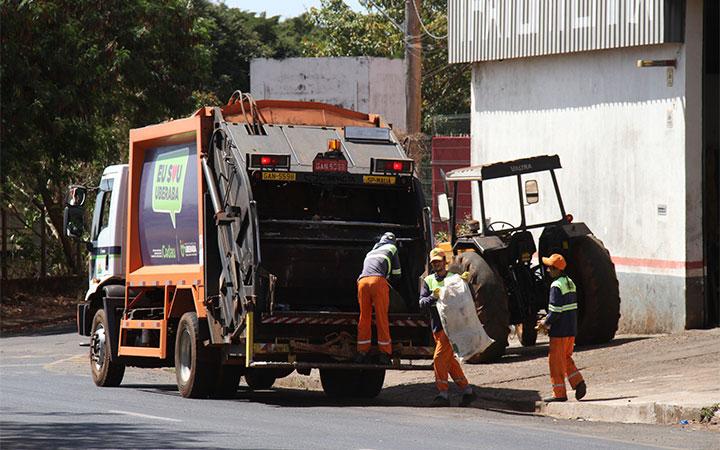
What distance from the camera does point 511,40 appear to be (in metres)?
24.7

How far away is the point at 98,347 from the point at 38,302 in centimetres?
1724

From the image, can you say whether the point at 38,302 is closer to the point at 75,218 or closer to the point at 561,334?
the point at 75,218

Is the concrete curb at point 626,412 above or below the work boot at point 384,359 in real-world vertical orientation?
below

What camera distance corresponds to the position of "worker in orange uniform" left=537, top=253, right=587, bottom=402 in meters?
15.9

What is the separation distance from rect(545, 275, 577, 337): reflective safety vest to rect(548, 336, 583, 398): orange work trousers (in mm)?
145

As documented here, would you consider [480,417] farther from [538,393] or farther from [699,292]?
[699,292]

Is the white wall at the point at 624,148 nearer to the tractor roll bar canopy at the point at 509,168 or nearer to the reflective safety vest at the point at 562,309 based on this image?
the tractor roll bar canopy at the point at 509,168

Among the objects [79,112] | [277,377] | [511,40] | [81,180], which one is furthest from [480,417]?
[81,180]

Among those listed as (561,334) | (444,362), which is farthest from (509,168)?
(561,334)

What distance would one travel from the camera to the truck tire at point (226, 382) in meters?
17.5

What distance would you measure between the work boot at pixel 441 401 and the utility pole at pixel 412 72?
12525 mm

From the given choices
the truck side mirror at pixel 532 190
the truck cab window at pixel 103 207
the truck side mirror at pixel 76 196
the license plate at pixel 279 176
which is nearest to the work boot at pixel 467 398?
the license plate at pixel 279 176

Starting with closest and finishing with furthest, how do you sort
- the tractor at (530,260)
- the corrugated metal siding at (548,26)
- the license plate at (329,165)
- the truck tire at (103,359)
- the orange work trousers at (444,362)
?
1. the orange work trousers at (444,362)
2. the license plate at (329,165)
3. the truck tire at (103,359)
4. the tractor at (530,260)
5. the corrugated metal siding at (548,26)

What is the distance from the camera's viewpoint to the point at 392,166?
17.2 metres
